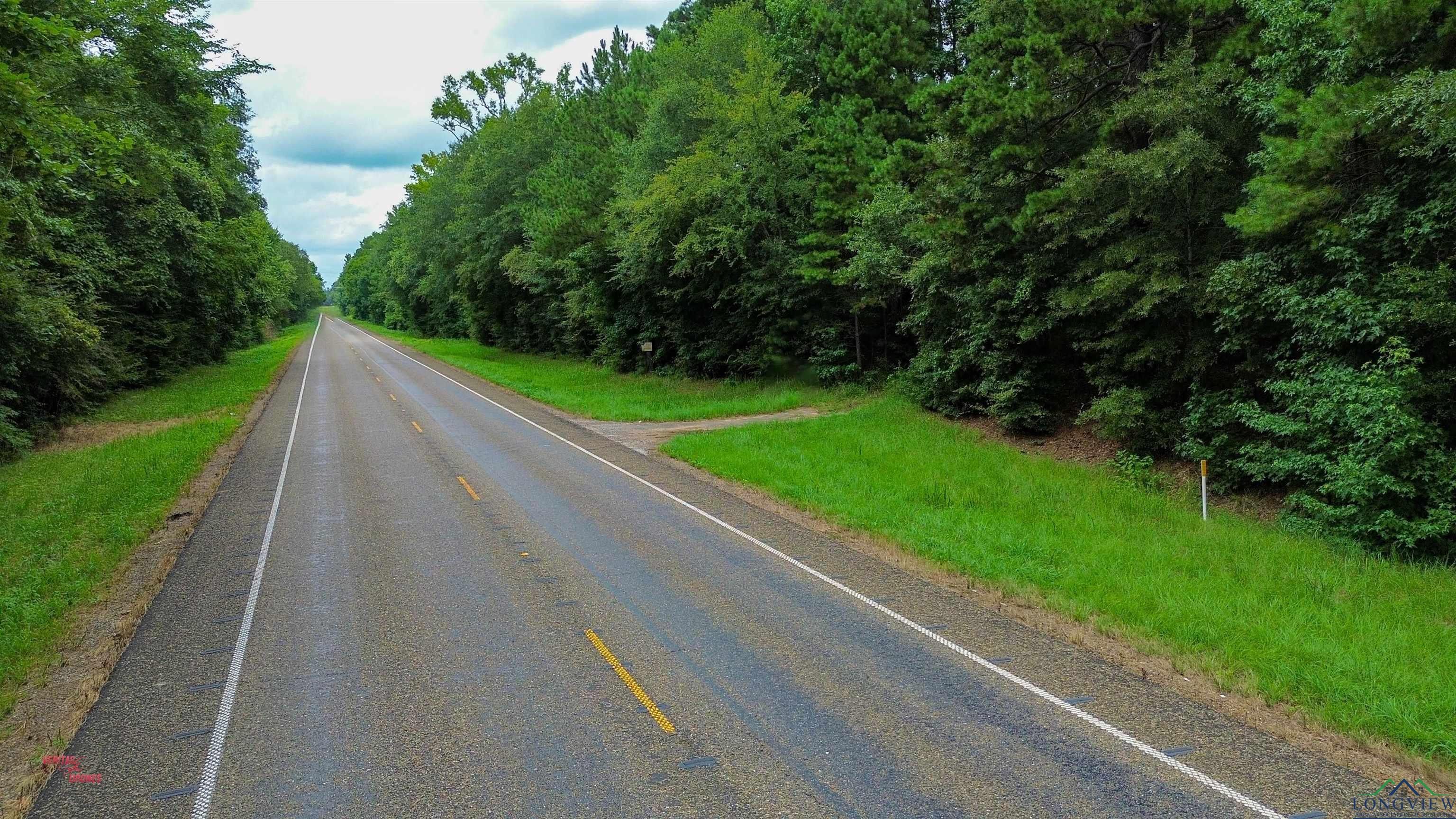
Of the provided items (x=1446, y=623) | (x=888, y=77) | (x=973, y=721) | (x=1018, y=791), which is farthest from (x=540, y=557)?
(x=888, y=77)

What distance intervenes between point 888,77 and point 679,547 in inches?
852

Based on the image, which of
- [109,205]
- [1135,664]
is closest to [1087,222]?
[1135,664]

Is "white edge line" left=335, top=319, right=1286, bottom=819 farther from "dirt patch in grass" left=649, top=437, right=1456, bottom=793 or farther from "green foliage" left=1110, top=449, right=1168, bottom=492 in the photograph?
"green foliage" left=1110, top=449, right=1168, bottom=492

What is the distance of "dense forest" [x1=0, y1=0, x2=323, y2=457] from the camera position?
11023 mm

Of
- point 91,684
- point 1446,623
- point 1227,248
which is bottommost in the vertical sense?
point 1446,623

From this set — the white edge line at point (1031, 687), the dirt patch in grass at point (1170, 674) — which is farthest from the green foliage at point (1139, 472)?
the white edge line at point (1031, 687)

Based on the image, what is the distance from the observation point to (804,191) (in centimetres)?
2717

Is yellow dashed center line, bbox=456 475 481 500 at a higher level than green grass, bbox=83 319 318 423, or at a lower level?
lower

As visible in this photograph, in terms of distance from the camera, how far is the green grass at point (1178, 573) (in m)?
5.90

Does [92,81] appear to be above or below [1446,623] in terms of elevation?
above

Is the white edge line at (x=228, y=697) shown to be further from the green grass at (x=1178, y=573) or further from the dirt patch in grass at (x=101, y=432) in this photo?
the dirt patch in grass at (x=101, y=432)

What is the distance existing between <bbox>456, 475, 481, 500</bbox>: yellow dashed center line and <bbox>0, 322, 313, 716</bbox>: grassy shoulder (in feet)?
14.4

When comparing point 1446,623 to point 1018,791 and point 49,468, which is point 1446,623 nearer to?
point 1018,791

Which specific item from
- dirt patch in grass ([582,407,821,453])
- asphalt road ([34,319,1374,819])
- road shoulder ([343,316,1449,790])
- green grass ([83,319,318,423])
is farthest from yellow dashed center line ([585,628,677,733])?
green grass ([83,319,318,423])
